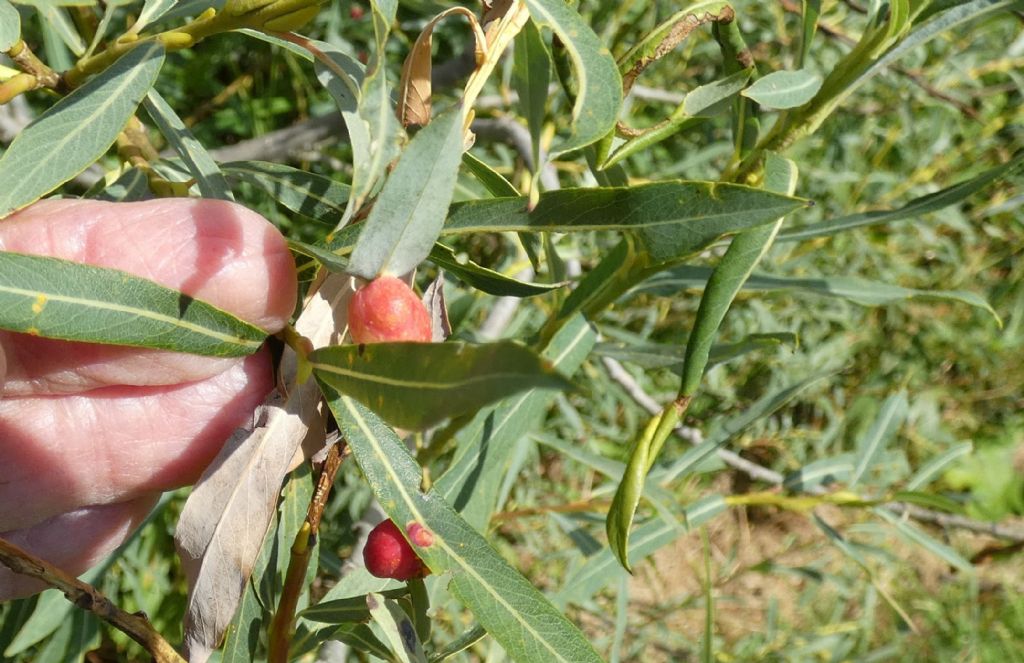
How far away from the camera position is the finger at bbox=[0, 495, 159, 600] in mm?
1124

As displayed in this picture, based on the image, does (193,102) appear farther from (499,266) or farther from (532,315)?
(532,315)

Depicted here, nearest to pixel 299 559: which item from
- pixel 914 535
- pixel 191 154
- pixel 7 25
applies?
pixel 191 154

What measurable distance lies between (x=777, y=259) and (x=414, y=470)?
6.09 feet

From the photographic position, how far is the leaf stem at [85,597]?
0.71 metres

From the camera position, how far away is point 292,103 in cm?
267

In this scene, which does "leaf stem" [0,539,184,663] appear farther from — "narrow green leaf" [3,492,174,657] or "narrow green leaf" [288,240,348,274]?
"narrow green leaf" [3,492,174,657]

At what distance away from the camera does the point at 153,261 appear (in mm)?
846

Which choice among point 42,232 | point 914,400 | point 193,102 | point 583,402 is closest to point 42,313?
point 42,232

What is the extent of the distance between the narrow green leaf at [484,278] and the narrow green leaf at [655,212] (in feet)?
0.16

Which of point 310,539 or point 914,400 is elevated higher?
point 310,539

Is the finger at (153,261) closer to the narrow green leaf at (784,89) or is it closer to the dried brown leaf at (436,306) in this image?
the dried brown leaf at (436,306)

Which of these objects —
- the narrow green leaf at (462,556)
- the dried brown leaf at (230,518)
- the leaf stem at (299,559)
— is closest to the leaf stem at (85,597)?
the dried brown leaf at (230,518)

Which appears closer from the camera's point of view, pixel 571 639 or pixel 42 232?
pixel 571 639

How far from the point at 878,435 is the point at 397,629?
1.12 metres
